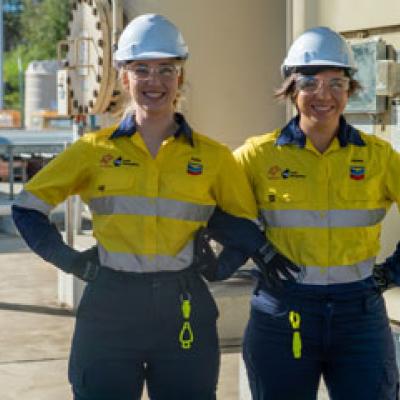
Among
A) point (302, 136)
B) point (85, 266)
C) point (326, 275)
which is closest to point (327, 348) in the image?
point (326, 275)

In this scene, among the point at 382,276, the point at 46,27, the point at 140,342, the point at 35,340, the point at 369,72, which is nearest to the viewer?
the point at 140,342

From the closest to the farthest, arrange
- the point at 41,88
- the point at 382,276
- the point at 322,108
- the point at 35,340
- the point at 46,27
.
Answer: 1. the point at 322,108
2. the point at 382,276
3. the point at 35,340
4. the point at 41,88
5. the point at 46,27

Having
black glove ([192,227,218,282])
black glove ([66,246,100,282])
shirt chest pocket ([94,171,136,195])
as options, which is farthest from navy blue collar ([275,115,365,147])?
black glove ([66,246,100,282])

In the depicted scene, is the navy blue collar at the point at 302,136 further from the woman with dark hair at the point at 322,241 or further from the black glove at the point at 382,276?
the black glove at the point at 382,276

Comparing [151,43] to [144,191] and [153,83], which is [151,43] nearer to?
[153,83]

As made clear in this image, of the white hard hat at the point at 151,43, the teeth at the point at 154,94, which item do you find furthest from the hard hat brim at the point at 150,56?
the teeth at the point at 154,94

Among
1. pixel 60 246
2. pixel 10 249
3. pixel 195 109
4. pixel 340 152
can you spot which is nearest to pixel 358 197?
pixel 340 152

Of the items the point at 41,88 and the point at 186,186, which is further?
the point at 41,88

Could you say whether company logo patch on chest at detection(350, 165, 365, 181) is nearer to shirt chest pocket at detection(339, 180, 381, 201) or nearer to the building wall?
shirt chest pocket at detection(339, 180, 381, 201)

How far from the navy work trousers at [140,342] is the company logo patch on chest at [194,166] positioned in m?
0.30

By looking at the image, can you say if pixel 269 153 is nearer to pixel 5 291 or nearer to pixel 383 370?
pixel 383 370

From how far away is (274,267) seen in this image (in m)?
3.11

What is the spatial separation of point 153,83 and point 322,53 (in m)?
0.53

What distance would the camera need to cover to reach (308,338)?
10.2ft
